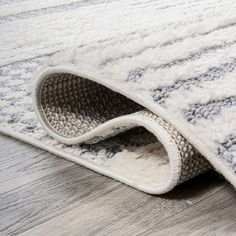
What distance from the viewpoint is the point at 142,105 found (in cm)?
73

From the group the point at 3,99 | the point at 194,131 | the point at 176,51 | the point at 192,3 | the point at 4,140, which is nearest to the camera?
the point at 194,131

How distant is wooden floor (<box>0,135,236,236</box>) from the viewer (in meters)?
0.65

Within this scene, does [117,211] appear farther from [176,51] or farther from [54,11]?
[54,11]

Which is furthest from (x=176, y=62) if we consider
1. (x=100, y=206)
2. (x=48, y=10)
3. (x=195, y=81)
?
(x=48, y=10)

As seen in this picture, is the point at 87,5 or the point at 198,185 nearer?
the point at 198,185

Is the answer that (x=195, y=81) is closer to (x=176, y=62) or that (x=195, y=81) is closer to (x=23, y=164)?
(x=176, y=62)

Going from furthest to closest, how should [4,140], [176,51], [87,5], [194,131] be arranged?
[87,5] < [4,140] < [176,51] < [194,131]

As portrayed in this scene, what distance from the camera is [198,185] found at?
742mm

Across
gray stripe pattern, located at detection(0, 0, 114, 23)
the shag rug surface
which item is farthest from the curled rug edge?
gray stripe pattern, located at detection(0, 0, 114, 23)

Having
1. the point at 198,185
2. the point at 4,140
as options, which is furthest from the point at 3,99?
the point at 198,185

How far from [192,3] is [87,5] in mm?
449

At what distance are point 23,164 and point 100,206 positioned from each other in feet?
0.66

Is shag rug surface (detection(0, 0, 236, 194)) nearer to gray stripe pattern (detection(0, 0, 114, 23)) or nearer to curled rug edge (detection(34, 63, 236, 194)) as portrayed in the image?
curled rug edge (detection(34, 63, 236, 194))

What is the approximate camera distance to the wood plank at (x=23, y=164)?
0.80 metres
